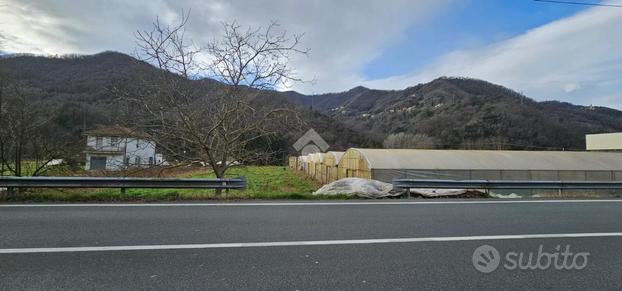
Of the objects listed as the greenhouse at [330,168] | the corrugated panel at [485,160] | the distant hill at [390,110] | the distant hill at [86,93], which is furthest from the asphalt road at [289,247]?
the greenhouse at [330,168]

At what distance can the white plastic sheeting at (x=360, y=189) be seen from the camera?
10320 millimetres

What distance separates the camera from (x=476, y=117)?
7906 cm

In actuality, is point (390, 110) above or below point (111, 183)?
above

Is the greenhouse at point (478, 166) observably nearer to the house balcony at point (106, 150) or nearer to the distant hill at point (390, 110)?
the distant hill at point (390, 110)

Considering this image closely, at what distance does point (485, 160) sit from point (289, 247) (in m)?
18.3

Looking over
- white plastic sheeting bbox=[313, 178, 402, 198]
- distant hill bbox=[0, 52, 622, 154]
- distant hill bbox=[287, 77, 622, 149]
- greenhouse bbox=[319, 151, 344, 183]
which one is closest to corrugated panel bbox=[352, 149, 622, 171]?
distant hill bbox=[0, 52, 622, 154]

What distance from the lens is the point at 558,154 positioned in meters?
22.2

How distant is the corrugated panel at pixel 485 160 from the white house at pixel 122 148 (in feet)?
34.4

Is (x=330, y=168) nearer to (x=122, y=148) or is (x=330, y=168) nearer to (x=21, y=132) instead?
(x=122, y=148)

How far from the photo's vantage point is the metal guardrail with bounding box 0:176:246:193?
328 inches

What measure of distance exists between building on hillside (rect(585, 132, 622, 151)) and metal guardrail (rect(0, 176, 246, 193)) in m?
42.8

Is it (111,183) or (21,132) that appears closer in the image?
(111,183)

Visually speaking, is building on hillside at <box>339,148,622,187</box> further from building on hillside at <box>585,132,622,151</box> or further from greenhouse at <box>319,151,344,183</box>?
building on hillside at <box>585,132,622,151</box>

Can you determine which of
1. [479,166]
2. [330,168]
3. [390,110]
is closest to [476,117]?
[390,110]
